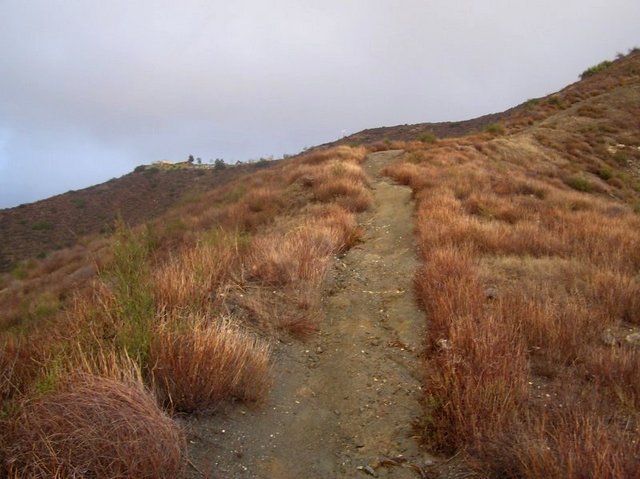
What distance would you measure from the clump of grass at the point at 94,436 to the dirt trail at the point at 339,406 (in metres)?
0.51

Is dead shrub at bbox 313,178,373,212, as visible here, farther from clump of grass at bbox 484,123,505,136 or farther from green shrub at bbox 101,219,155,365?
clump of grass at bbox 484,123,505,136

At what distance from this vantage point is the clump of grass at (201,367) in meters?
3.50

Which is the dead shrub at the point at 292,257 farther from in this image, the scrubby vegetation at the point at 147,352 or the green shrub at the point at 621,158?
the green shrub at the point at 621,158

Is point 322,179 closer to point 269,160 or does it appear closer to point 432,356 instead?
point 432,356

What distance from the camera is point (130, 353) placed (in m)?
3.49

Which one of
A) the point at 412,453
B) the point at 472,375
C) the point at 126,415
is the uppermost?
the point at 126,415

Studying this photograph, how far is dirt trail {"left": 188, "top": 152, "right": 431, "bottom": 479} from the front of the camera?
3.34 m

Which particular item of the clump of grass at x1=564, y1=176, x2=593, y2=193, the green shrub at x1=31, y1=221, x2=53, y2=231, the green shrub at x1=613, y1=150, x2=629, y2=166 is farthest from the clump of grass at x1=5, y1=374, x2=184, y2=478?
the green shrub at x1=31, y1=221, x2=53, y2=231

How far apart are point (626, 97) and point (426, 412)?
1303 inches

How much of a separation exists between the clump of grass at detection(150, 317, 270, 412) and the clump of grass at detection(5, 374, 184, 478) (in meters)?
0.51

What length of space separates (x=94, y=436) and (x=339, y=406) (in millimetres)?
2145

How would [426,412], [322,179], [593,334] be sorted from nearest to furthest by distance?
[426,412], [593,334], [322,179]

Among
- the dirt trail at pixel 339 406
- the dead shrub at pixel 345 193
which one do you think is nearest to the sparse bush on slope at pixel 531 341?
the dirt trail at pixel 339 406

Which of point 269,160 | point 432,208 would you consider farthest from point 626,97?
point 269,160
